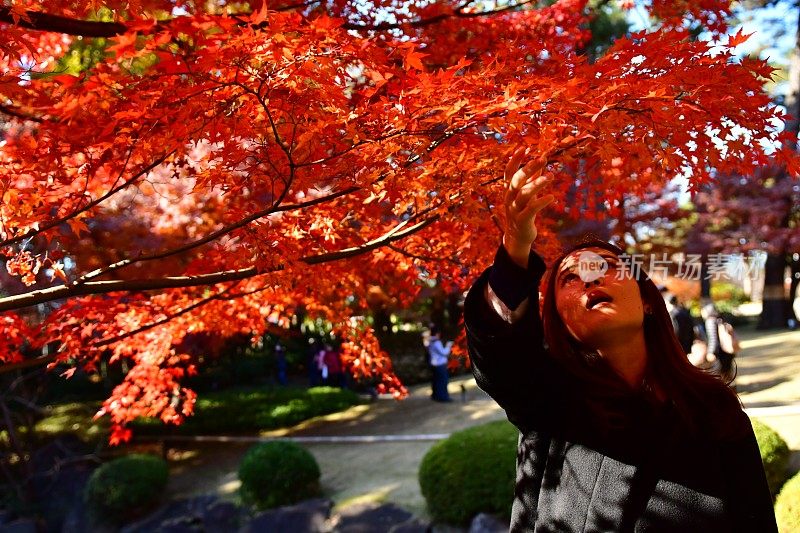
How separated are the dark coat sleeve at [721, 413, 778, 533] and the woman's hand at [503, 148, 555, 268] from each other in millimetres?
815

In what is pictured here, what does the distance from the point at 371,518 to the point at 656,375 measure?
5625 millimetres

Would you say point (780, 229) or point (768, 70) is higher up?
point (768, 70)

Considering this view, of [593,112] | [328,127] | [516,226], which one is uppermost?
[328,127]

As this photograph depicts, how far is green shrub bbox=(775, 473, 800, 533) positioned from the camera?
161 inches

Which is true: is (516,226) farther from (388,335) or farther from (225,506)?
(388,335)

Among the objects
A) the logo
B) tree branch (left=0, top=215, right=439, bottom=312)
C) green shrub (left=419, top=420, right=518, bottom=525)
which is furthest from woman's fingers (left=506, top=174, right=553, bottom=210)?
green shrub (left=419, top=420, right=518, bottom=525)

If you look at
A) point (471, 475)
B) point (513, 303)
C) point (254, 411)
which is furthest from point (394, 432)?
point (513, 303)

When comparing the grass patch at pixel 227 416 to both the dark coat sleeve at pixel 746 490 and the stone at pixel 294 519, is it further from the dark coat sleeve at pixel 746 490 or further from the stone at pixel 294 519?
the dark coat sleeve at pixel 746 490

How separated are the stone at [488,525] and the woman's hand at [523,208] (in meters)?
4.75

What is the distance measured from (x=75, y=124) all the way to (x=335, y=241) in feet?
4.88

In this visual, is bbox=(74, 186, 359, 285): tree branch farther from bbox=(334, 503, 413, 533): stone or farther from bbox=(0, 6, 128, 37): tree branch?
bbox=(334, 503, 413, 533): stone

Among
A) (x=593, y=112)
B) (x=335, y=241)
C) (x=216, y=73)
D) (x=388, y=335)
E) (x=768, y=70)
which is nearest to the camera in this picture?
(x=593, y=112)

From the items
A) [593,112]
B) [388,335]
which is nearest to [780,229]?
[388,335]

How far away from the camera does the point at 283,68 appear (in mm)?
2080
